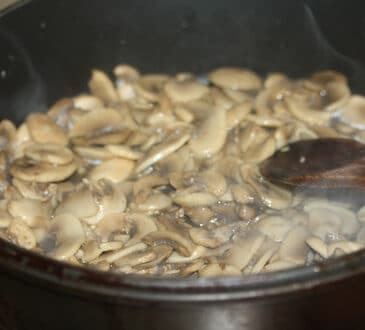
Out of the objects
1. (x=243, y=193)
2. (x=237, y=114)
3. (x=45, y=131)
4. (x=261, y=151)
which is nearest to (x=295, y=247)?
(x=243, y=193)

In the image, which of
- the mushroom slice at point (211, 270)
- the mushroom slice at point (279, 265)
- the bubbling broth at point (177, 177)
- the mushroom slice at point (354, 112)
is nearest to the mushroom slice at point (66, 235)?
the bubbling broth at point (177, 177)

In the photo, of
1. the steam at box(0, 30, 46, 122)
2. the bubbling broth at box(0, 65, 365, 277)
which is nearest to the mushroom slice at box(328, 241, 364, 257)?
the bubbling broth at box(0, 65, 365, 277)

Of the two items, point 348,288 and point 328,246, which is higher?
point 348,288

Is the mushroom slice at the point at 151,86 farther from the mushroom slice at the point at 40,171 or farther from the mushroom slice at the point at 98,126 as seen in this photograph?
the mushroom slice at the point at 40,171

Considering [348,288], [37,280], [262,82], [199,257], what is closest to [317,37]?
[262,82]

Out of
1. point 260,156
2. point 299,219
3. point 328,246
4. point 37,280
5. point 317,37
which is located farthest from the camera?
point 317,37

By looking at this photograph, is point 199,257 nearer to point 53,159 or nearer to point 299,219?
point 299,219
